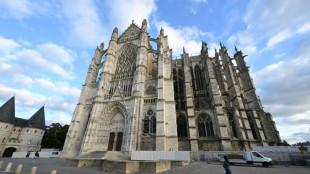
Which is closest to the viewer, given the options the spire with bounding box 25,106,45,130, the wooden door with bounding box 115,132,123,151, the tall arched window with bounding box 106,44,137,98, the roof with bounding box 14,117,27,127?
the wooden door with bounding box 115,132,123,151

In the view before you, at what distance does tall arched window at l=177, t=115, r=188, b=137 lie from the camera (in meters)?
17.4

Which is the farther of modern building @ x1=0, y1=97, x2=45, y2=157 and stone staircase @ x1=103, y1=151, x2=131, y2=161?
modern building @ x1=0, y1=97, x2=45, y2=157

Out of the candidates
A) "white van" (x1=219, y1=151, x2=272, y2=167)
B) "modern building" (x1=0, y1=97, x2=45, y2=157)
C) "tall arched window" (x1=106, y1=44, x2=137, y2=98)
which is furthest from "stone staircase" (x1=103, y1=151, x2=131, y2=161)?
"modern building" (x1=0, y1=97, x2=45, y2=157)

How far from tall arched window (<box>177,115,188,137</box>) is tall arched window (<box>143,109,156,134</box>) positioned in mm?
4072

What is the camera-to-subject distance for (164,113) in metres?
15.6

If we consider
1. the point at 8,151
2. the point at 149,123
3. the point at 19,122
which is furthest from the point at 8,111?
the point at 149,123

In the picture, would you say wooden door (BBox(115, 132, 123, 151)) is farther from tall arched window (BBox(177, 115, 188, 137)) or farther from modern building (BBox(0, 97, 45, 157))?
modern building (BBox(0, 97, 45, 157))

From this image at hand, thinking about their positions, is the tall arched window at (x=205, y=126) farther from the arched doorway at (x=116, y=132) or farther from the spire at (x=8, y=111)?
the spire at (x=8, y=111)

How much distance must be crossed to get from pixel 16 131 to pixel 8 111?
150 inches

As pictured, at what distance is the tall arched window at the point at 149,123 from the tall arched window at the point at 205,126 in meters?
6.48

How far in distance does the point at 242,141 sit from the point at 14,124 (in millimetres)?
35847

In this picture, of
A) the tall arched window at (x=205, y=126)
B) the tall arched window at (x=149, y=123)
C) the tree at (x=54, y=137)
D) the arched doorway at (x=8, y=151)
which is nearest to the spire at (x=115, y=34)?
the tall arched window at (x=149, y=123)

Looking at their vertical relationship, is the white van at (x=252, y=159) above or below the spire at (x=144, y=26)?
below

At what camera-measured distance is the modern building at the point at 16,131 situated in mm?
20247
